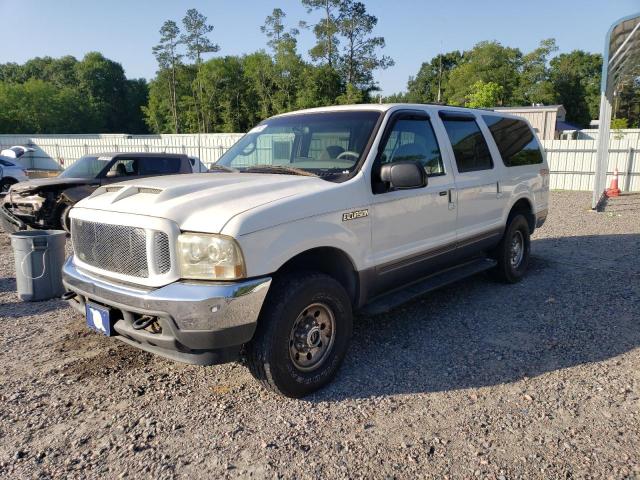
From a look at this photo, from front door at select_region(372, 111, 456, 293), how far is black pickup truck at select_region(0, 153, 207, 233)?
6.43 meters

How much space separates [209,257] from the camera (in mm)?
2836

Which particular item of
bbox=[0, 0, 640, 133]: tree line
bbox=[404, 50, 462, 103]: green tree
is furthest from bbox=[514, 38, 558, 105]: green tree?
bbox=[404, 50, 462, 103]: green tree

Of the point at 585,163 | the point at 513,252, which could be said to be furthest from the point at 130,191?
the point at 585,163

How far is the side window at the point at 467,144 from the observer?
4.78 metres

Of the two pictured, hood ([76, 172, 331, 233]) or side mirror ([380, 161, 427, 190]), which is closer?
hood ([76, 172, 331, 233])

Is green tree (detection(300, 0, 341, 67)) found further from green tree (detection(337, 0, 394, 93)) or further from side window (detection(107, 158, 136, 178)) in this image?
side window (detection(107, 158, 136, 178))

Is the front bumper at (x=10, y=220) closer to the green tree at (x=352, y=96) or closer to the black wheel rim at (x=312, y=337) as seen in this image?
the black wheel rim at (x=312, y=337)

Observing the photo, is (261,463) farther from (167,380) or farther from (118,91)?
(118,91)

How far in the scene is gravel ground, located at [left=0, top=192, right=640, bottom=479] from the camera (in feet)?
8.95

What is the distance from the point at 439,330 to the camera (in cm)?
463

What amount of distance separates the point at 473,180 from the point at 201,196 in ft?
9.77

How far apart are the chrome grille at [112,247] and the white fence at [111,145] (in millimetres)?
19587

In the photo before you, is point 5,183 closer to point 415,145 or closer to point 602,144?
point 415,145

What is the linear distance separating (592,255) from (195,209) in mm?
6908
